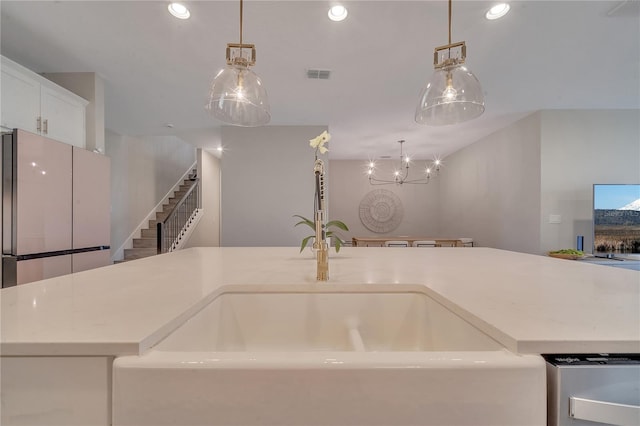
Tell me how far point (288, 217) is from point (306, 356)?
4271 mm

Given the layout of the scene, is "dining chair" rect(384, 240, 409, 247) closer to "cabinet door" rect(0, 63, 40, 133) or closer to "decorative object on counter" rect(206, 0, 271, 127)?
"decorative object on counter" rect(206, 0, 271, 127)

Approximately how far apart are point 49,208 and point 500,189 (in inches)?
239

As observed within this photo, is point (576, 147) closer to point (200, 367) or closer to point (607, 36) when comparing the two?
point (607, 36)

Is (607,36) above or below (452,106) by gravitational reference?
above

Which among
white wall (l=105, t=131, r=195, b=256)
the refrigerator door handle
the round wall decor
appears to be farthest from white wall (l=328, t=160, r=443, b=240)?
the refrigerator door handle

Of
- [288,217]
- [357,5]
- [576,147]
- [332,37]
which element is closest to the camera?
[357,5]

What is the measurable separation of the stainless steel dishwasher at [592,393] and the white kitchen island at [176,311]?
3 centimetres

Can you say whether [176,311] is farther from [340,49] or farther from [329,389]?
[340,49]

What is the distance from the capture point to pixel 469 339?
63 centimetres

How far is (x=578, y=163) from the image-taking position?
3.94 m

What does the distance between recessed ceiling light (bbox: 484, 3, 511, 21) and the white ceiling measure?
0.05m

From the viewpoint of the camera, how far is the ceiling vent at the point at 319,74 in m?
2.98

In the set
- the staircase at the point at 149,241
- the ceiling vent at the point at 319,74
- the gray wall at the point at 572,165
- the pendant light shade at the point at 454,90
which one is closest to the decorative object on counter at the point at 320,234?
the pendant light shade at the point at 454,90

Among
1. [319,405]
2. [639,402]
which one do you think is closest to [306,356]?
[319,405]
